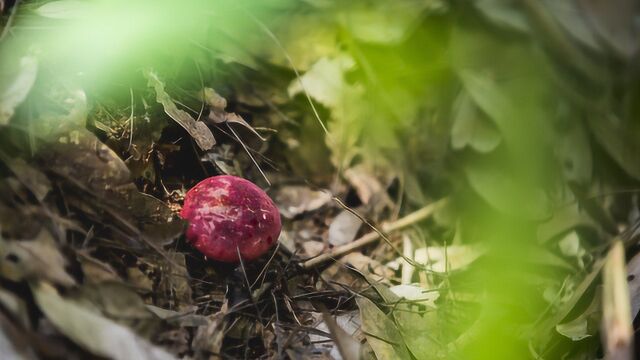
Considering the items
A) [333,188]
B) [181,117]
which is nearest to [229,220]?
[181,117]

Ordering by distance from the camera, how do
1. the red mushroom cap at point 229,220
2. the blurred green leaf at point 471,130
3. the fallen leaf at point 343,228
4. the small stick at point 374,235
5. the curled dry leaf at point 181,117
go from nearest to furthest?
the red mushroom cap at point 229,220, the curled dry leaf at point 181,117, the small stick at point 374,235, the fallen leaf at point 343,228, the blurred green leaf at point 471,130

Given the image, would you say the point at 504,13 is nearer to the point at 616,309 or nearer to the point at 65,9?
the point at 616,309

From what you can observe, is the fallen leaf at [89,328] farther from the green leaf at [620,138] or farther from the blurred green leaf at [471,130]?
the green leaf at [620,138]

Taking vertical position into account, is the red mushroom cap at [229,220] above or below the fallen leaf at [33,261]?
below

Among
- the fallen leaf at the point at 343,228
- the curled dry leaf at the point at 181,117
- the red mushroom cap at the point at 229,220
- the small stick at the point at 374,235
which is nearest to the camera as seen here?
the red mushroom cap at the point at 229,220

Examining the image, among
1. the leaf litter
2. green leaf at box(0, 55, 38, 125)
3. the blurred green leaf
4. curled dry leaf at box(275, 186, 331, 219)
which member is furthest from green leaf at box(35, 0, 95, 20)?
the blurred green leaf

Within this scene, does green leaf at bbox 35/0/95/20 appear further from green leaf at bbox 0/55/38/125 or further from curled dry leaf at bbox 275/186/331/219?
curled dry leaf at bbox 275/186/331/219

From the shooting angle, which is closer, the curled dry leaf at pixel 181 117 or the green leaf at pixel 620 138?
the curled dry leaf at pixel 181 117

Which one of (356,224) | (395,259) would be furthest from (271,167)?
(395,259)

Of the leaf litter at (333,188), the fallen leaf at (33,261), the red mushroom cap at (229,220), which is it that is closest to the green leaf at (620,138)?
the leaf litter at (333,188)
